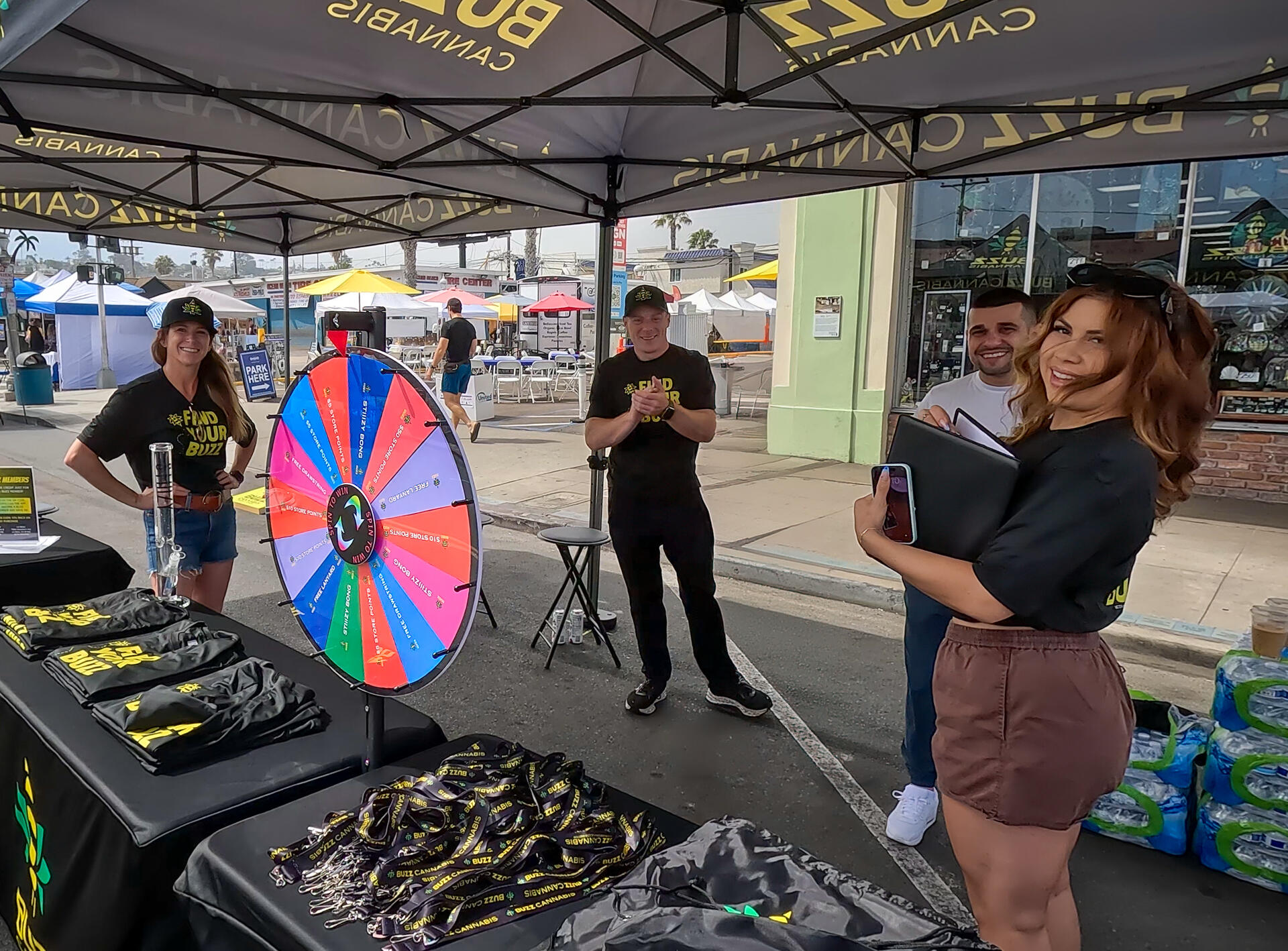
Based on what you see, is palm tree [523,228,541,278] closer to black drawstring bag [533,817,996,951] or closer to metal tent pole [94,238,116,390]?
metal tent pole [94,238,116,390]

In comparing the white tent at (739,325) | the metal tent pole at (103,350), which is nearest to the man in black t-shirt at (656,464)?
the metal tent pole at (103,350)

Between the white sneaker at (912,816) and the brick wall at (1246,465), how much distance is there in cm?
682

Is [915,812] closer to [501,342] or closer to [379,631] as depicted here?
[379,631]

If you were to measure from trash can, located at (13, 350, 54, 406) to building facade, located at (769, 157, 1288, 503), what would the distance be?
48.3 feet

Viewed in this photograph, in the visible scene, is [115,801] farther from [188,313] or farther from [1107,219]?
[1107,219]

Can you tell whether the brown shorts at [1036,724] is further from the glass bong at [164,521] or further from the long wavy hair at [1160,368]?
the glass bong at [164,521]

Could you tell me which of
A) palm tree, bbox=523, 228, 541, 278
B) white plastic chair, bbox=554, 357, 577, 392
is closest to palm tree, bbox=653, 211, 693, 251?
palm tree, bbox=523, 228, 541, 278

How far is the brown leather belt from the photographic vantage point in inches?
137

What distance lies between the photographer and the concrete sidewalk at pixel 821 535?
5695 millimetres

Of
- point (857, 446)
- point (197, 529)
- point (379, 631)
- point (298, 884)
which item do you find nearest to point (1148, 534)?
point (379, 631)

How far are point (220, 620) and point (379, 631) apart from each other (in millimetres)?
1509

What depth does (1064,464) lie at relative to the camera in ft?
5.06

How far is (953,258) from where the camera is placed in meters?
10.1

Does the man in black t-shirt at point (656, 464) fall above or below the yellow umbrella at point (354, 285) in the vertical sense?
below
